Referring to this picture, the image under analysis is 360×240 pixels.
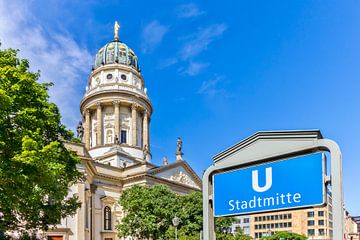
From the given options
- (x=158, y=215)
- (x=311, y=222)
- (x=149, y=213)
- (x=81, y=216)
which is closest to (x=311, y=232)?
(x=311, y=222)

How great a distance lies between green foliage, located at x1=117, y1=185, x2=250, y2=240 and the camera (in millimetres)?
35562

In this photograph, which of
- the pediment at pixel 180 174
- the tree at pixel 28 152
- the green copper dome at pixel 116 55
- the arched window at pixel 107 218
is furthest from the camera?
the green copper dome at pixel 116 55

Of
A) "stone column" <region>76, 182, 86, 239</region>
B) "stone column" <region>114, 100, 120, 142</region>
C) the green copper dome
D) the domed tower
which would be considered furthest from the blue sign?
the green copper dome

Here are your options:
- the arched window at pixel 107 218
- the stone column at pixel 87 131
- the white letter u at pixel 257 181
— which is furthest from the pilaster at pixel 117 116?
the white letter u at pixel 257 181

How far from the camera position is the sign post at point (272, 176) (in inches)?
218

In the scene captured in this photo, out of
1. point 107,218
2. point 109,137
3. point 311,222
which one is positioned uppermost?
point 109,137

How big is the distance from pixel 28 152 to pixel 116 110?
42.1 metres

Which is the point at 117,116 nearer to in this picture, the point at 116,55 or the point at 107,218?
the point at 116,55

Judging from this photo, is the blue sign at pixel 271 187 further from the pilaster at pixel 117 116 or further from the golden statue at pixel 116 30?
the golden statue at pixel 116 30

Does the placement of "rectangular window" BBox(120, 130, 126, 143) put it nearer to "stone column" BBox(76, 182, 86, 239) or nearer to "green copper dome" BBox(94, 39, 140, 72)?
"green copper dome" BBox(94, 39, 140, 72)

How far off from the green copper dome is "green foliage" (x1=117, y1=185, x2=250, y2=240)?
27.7m

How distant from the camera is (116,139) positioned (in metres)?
54.4

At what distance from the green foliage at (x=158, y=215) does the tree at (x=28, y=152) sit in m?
16.2

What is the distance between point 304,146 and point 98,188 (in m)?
42.3
